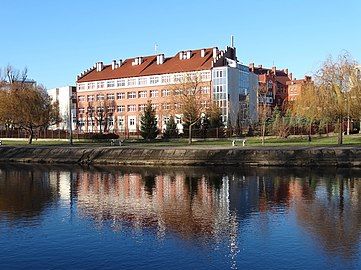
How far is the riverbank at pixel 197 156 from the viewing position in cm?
4700

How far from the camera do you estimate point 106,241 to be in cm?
1778

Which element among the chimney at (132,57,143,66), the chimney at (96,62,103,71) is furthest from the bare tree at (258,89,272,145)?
the chimney at (96,62,103,71)

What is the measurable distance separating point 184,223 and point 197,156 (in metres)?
31.1

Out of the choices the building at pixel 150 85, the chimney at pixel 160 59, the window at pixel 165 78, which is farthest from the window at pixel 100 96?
the window at pixel 165 78

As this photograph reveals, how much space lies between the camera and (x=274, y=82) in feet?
476

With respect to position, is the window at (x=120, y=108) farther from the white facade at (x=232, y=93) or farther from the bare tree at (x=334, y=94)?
the bare tree at (x=334, y=94)

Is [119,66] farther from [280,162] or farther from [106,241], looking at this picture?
[106,241]

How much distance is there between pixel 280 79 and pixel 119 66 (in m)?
58.6

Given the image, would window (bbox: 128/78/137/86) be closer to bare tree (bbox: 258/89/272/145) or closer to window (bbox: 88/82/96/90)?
window (bbox: 88/82/96/90)

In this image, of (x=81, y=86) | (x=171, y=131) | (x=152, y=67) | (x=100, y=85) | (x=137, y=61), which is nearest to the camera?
(x=171, y=131)

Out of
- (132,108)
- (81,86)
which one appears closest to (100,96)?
(81,86)

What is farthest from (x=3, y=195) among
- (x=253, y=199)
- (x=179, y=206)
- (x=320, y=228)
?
(x=320, y=228)

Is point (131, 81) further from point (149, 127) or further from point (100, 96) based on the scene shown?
point (149, 127)

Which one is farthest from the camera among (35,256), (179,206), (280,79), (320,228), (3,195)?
(280,79)
